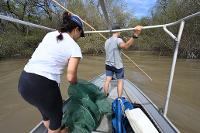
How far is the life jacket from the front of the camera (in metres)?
3.44

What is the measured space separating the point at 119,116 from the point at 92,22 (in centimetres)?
2397

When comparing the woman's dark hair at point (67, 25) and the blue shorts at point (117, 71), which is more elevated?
the woman's dark hair at point (67, 25)

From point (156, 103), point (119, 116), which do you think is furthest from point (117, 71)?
point (156, 103)

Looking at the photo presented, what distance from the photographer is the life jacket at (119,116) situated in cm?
344

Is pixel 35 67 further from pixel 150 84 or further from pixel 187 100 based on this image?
pixel 150 84

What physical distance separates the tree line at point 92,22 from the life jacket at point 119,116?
15.9 m

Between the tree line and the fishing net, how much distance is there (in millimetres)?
15545

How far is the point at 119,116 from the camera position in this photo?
3.62m

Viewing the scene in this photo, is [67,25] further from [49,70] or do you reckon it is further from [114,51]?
[114,51]

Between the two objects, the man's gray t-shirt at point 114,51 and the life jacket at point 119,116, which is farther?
the man's gray t-shirt at point 114,51

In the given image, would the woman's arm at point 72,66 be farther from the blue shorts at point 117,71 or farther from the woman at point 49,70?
the blue shorts at point 117,71

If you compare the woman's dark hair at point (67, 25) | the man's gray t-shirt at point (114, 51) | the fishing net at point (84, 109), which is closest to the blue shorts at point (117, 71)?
the man's gray t-shirt at point (114, 51)

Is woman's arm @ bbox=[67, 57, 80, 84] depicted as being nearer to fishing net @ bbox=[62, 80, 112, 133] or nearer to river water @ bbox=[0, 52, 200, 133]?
fishing net @ bbox=[62, 80, 112, 133]

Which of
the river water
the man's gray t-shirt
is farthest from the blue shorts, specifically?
the river water
